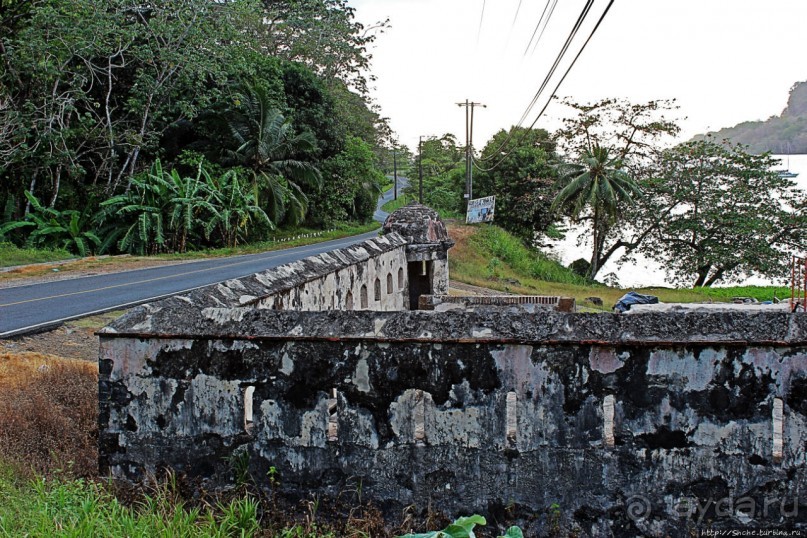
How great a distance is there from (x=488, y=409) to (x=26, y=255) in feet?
63.0

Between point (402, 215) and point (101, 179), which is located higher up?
point (101, 179)

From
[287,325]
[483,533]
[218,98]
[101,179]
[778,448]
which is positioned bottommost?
[483,533]

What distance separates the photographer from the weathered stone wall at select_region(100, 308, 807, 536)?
3.64 metres

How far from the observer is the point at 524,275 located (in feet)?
106

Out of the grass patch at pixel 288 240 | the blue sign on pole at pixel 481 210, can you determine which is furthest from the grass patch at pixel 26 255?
the blue sign on pole at pixel 481 210

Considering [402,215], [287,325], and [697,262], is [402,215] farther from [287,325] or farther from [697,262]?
[697,262]

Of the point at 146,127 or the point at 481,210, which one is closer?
the point at 146,127

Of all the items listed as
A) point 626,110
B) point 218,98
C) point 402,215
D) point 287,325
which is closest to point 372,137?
A: point 626,110

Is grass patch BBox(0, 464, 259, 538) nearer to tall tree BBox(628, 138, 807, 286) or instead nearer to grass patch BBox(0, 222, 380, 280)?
grass patch BBox(0, 222, 380, 280)

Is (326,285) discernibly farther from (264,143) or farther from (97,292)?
(264,143)

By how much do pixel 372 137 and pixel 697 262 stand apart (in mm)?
25546

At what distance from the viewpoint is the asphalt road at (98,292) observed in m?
10.9

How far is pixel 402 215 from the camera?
10.6 meters

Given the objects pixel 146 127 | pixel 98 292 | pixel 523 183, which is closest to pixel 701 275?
pixel 523 183
